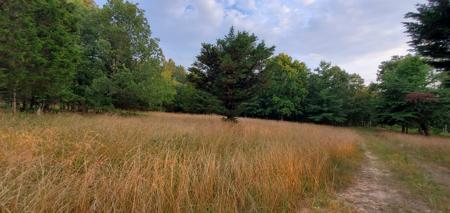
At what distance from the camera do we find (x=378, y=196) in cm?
379

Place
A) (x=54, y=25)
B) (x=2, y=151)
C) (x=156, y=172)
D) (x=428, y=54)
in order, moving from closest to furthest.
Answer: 1. (x=156, y=172)
2. (x=2, y=151)
3. (x=428, y=54)
4. (x=54, y=25)

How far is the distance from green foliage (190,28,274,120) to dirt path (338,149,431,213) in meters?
7.10

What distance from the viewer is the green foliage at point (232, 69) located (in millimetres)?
11172

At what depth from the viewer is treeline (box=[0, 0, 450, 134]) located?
9.45 metres

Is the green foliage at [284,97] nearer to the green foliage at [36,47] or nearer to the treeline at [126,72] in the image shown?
the treeline at [126,72]

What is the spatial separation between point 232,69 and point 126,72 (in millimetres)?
8984

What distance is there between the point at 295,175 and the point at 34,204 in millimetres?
3269

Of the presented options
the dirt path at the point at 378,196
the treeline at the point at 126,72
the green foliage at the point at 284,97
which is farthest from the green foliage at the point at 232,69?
the green foliage at the point at 284,97

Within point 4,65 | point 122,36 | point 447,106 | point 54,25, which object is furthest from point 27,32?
point 447,106

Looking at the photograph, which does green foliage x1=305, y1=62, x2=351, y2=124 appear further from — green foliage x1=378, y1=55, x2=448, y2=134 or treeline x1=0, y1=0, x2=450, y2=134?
green foliage x1=378, y1=55, x2=448, y2=134

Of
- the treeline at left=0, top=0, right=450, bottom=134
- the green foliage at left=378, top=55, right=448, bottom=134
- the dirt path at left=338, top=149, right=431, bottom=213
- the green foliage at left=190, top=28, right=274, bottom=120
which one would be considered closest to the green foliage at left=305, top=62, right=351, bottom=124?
the treeline at left=0, top=0, right=450, bottom=134

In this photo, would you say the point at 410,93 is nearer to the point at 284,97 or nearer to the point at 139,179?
the point at 284,97

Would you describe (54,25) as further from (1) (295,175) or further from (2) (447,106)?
(2) (447,106)

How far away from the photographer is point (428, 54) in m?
8.43
